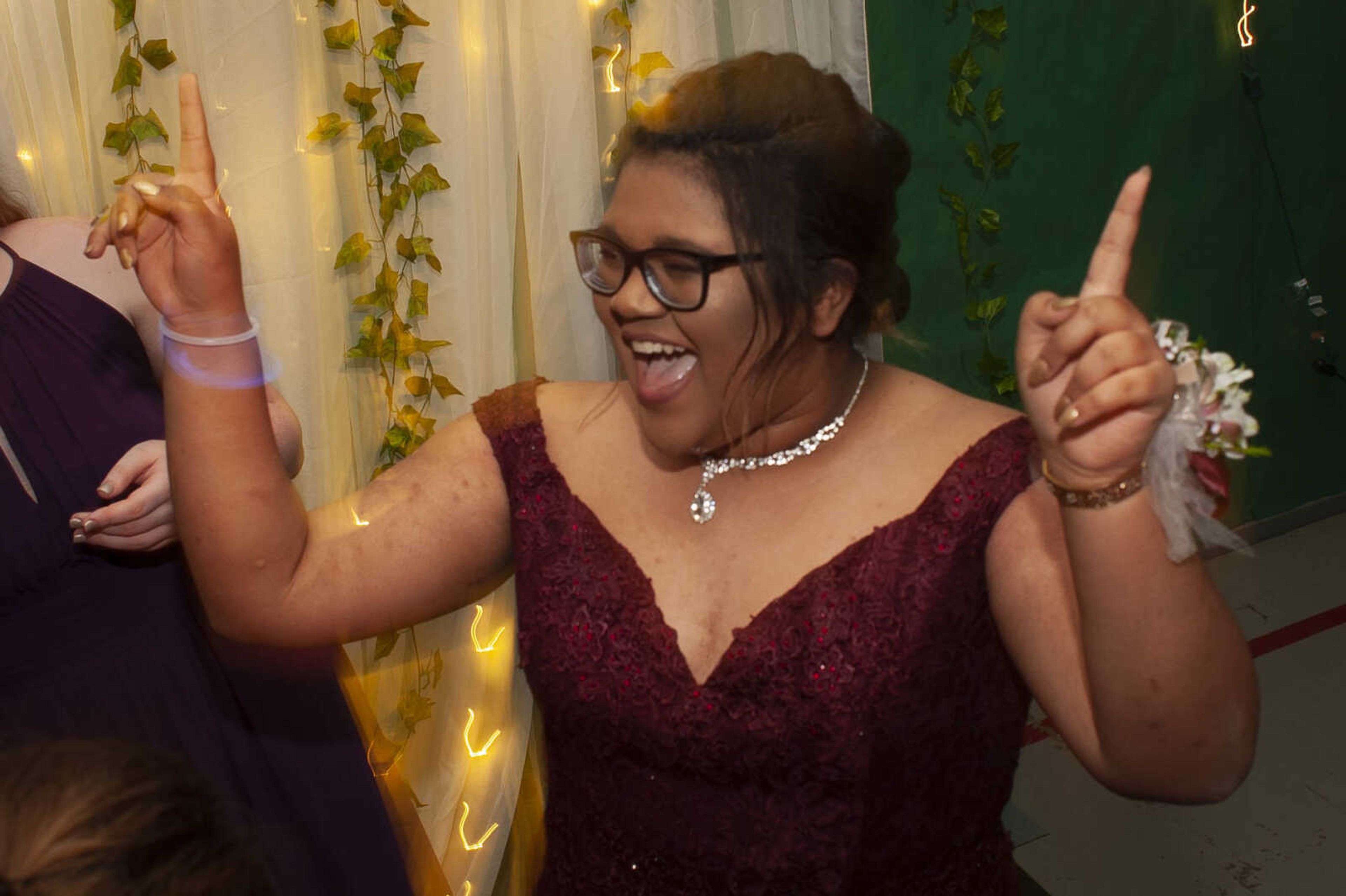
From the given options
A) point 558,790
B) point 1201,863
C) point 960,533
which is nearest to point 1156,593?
point 960,533

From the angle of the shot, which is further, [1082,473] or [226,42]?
[226,42]

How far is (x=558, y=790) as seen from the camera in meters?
1.22

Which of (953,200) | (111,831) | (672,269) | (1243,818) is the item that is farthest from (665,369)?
(1243,818)

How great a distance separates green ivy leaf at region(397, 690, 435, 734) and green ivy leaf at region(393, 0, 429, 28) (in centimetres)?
106

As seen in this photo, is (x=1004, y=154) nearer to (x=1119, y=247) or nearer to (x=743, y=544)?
(x=743, y=544)

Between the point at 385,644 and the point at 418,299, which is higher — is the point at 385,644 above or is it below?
below

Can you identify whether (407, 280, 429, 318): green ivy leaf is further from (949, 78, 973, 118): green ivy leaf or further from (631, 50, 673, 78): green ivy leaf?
(949, 78, 973, 118): green ivy leaf

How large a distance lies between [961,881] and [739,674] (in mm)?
347

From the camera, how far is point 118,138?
143 centimetres

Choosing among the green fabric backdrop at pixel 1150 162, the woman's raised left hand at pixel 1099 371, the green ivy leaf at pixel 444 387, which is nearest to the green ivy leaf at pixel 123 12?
the green ivy leaf at pixel 444 387

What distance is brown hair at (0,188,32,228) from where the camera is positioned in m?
1.19

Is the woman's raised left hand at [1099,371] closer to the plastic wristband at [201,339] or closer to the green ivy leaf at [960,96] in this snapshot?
the plastic wristband at [201,339]

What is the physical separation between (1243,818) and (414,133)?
78.4 inches

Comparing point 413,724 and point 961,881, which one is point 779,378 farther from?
point 413,724
